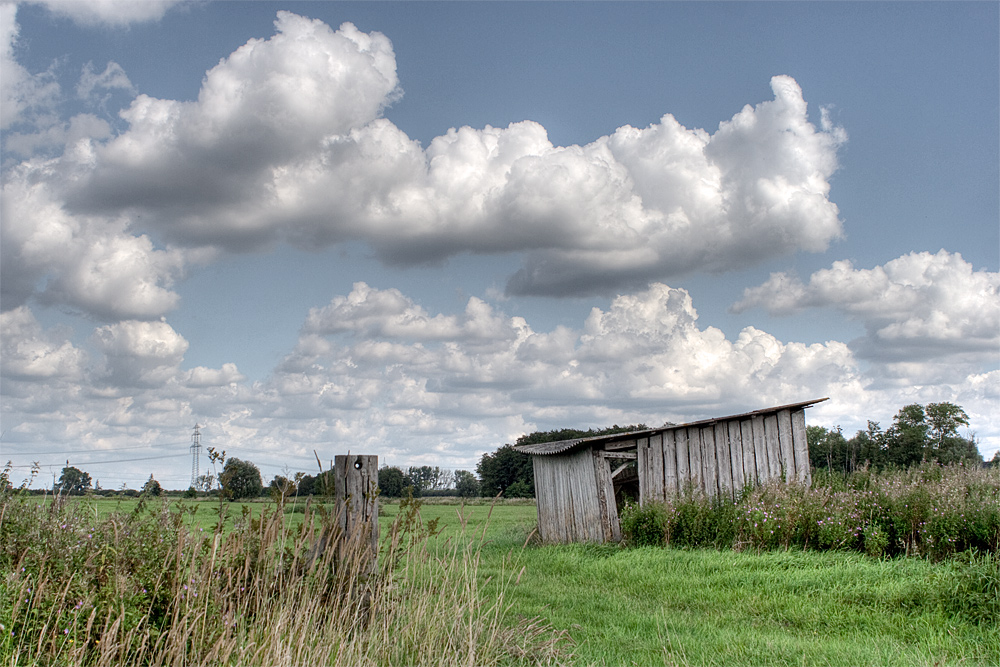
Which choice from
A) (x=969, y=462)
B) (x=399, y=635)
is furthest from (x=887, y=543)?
(x=399, y=635)

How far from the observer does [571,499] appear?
1728 cm

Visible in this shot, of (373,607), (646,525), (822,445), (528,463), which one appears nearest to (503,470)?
(528,463)

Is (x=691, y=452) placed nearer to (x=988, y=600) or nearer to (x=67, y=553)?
(x=988, y=600)

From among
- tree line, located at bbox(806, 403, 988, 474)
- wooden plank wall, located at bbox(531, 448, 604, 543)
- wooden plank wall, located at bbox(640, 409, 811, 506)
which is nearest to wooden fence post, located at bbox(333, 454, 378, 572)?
wooden plank wall, located at bbox(640, 409, 811, 506)

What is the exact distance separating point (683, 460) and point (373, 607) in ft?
37.4

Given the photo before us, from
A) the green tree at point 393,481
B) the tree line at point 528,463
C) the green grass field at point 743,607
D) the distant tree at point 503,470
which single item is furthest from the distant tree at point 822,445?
the green tree at point 393,481

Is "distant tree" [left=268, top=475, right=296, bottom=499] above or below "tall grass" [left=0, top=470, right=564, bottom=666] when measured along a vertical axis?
above

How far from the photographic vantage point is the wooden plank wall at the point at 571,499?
16.2 meters

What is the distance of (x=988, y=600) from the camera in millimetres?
7422

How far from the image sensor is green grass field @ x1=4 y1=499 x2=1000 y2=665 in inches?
251

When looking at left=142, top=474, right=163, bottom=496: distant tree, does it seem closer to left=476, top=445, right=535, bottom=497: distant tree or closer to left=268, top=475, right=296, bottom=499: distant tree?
left=268, top=475, right=296, bottom=499: distant tree

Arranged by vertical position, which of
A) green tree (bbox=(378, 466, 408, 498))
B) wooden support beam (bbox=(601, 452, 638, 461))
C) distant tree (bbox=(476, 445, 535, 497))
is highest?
green tree (bbox=(378, 466, 408, 498))

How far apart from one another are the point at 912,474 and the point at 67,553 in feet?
45.6

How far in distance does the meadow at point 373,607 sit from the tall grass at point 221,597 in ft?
0.06
